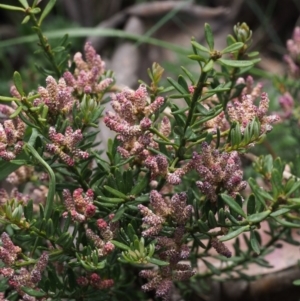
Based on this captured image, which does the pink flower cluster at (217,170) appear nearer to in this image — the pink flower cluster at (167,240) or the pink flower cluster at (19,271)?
the pink flower cluster at (167,240)

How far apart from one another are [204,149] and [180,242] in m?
0.12

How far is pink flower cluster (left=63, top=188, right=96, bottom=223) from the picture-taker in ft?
2.53

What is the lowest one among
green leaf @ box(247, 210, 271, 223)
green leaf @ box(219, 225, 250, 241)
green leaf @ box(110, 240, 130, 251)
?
green leaf @ box(219, 225, 250, 241)

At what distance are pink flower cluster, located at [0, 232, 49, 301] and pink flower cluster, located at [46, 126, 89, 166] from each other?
0.12 meters

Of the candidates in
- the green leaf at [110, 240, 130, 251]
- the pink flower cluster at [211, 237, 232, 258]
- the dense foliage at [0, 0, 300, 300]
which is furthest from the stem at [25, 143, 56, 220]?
the pink flower cluster at [211, 237, 232, 258]

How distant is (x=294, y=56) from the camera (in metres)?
1.41

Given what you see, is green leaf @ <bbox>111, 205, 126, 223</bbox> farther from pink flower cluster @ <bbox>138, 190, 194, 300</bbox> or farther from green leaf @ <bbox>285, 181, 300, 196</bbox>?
green leaf @ <bbox>285, 181, 300, 196</bbox>

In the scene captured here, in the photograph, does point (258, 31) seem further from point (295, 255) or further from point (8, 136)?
point (8, 136)

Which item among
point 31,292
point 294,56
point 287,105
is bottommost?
point 31,292

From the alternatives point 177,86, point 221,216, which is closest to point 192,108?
point 177,86

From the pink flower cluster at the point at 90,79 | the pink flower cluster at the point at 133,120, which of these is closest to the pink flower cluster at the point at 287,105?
the pink flower cluster at the point at 90,79

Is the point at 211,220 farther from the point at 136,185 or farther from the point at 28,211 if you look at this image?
the point at 28,211

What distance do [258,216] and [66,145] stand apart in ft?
0.80

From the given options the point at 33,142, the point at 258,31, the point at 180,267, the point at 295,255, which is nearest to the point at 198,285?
the point at 295,255
